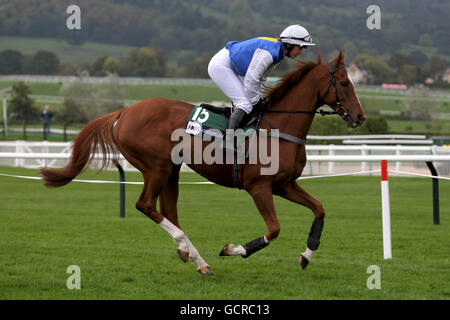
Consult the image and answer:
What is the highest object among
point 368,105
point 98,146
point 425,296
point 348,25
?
point 348,25

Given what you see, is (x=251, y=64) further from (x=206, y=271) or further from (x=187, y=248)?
(x=206, y=271)

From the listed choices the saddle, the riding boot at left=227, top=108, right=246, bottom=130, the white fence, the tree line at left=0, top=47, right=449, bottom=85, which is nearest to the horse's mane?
the saddle

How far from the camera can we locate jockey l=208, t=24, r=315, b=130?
5402mm

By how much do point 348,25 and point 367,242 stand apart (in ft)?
384

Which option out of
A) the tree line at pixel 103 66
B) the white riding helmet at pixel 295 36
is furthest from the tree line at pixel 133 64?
the white riding helmet at pixel 295 36

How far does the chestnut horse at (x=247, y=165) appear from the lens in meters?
5.39

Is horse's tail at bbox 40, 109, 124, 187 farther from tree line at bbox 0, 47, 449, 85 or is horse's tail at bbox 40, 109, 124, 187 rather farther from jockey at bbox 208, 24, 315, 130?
tree line at bbox 0, 47, 449, 85

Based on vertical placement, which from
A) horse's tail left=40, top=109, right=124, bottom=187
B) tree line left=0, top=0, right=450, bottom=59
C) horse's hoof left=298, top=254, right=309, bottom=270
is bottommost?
horse's hoof left=298, top=254, right=309, bottom=270

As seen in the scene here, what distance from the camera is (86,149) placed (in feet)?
20.0

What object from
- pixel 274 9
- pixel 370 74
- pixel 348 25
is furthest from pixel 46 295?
pixel 274 9

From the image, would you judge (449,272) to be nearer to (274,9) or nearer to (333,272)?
(333,272)

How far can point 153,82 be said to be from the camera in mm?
86312

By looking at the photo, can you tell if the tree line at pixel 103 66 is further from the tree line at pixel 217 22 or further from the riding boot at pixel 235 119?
the riding boot at pixel 235 119

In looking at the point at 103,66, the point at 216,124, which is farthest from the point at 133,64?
the point at 216,124
